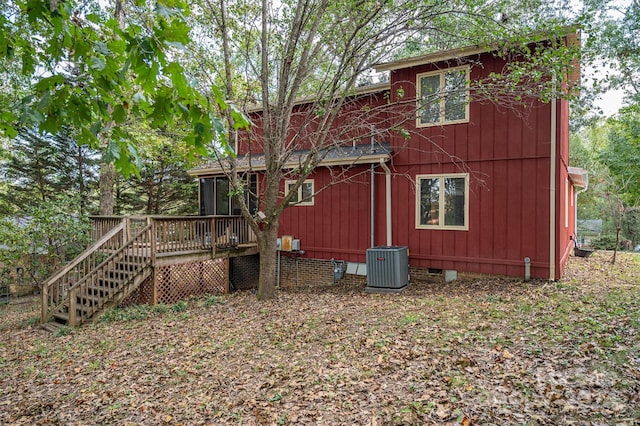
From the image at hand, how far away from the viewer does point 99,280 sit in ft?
27.8

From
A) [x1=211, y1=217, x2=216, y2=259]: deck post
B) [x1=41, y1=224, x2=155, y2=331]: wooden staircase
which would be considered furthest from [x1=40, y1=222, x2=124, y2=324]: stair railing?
[x1=211, y1=217, x2=216, y2=259]: deck post

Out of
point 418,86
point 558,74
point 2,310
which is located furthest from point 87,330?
point 558,74

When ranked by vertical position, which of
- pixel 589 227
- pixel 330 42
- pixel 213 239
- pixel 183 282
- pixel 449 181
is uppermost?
pixel 330 42

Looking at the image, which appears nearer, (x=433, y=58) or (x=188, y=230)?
(x=433, y=58)

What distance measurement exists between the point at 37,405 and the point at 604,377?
6.15 metres

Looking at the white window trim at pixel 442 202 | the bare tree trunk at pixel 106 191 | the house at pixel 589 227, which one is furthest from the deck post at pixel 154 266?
the house at pixel 589 227

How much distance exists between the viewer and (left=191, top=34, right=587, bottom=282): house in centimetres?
823

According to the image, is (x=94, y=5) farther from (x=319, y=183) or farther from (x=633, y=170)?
(x=633, y=170)

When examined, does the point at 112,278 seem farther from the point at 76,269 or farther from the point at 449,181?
the point at 449,181

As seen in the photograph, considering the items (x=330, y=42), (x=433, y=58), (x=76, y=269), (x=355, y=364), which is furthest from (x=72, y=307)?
(x=433, y=58)

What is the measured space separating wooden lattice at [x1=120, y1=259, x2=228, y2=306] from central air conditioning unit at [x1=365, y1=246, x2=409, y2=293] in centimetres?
454

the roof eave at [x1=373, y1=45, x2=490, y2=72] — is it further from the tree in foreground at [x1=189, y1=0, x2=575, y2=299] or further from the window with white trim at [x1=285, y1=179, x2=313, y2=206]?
the window with white trim at [x1=285, y1=179, x2=313, y2=206]

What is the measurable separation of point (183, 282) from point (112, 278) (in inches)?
80.1

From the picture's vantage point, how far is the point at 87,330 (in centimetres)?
741
